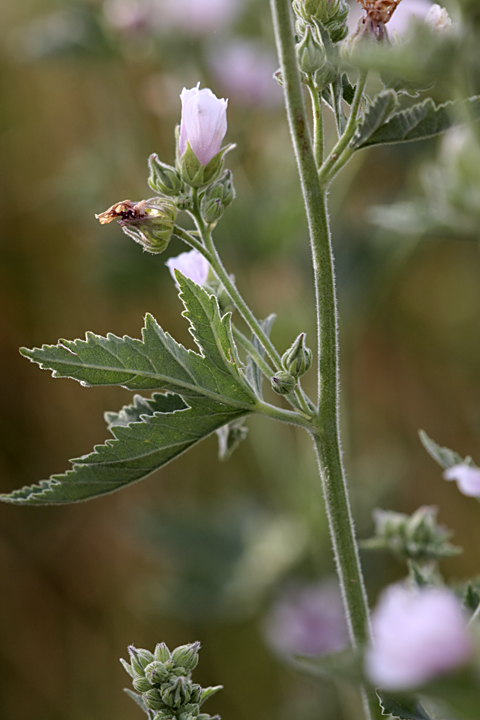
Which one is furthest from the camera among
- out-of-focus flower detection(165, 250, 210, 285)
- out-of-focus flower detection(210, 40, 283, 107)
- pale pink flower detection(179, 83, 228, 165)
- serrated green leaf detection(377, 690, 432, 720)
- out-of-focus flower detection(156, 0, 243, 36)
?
out-of-focus flower detection(210, 40, 283, 107)

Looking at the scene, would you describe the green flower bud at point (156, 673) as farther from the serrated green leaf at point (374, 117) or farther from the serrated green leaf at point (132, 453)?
the serrated green leaf at point (374, 117)

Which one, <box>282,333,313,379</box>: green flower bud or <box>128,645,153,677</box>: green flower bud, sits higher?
<box>282,333,313,379</box>: green flower bud

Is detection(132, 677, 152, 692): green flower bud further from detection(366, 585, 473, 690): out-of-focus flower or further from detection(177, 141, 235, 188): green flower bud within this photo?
detection(177, 141, 235, 188): green flower bud

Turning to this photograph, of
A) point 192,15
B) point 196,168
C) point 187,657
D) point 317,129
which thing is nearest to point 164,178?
point 196,168

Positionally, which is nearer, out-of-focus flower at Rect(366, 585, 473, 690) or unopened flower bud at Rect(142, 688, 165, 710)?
out-of-focus flower at Rect(366, 585, 473, 690)

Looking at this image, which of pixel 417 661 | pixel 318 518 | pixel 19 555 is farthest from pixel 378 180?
pixel 417 661

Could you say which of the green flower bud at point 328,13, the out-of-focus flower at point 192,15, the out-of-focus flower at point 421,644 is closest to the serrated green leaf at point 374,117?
the green flower bud at point 328,13

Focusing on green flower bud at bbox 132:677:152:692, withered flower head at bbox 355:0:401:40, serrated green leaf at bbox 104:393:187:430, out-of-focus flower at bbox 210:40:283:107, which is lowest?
green flower bud at bbox 132:677:152:692

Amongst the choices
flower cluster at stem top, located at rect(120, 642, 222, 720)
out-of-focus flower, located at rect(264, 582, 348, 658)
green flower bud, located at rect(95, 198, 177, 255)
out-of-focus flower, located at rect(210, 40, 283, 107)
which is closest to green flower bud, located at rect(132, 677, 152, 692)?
flower cluster at stem top, located at rect(120, 642, 222, 720)
